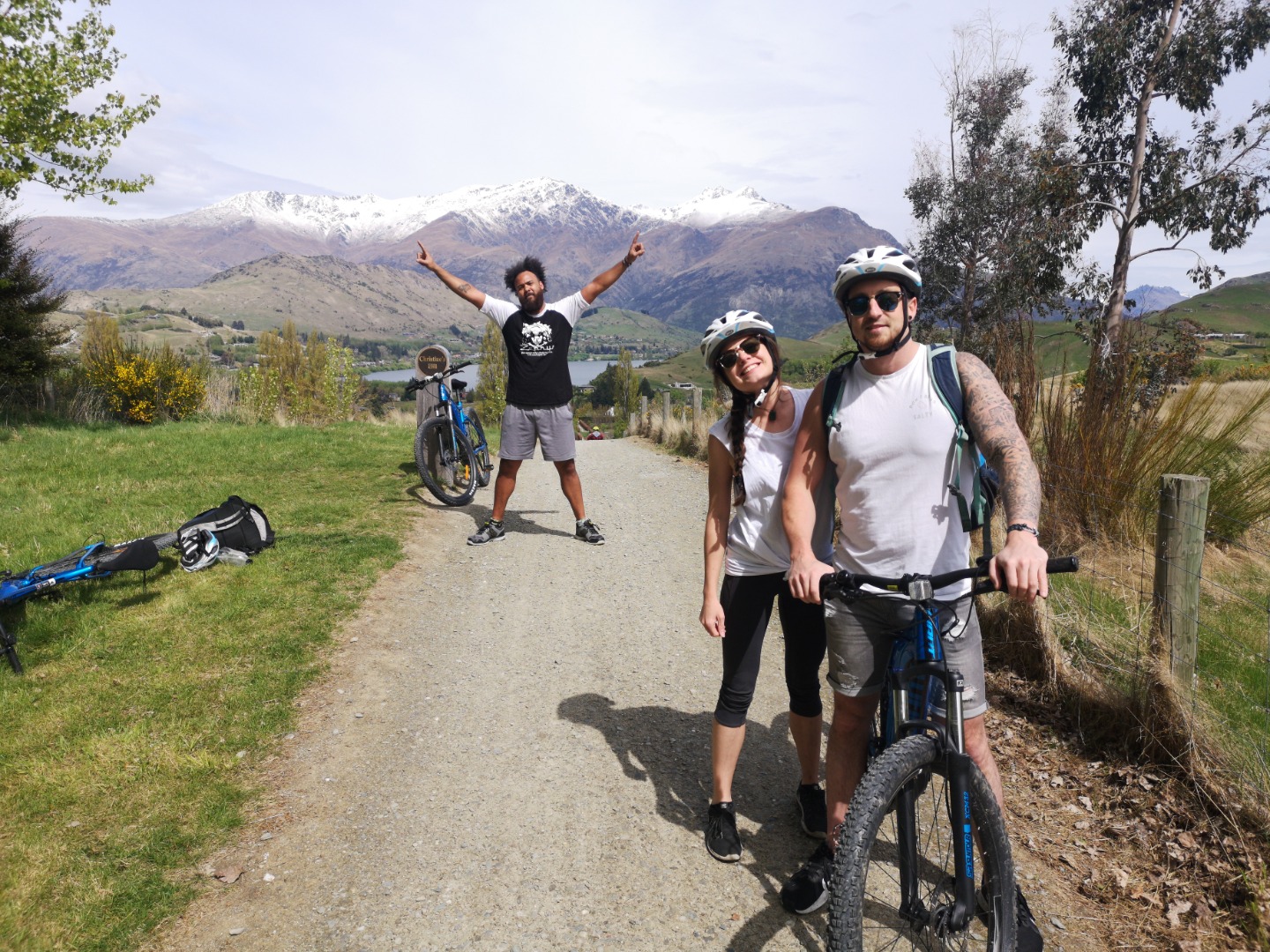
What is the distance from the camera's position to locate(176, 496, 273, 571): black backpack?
588 centimetres

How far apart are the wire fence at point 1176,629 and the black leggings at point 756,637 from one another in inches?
75.0

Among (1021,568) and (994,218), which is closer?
(1021,568)

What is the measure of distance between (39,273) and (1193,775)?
20826mm

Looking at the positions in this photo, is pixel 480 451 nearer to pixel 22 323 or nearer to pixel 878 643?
pixel 878 643

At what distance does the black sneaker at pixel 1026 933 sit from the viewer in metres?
2.44

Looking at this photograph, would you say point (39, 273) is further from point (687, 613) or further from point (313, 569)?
point (687, 613)

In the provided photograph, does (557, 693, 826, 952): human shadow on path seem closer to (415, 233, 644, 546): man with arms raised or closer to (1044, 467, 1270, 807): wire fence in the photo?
(1044, 467, 1270, 807): wire fence

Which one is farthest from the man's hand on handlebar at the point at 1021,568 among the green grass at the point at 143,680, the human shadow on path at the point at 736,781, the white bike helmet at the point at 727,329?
the green grass at the point at 143,680

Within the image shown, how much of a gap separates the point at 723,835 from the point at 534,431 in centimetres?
463

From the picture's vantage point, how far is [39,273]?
15914mm

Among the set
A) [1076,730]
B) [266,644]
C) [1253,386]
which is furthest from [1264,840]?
[266,644]

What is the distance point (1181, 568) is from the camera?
3.47m

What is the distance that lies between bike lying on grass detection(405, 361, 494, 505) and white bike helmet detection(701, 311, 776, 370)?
598 centimetres

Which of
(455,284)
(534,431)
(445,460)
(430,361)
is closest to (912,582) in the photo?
(534,431)
